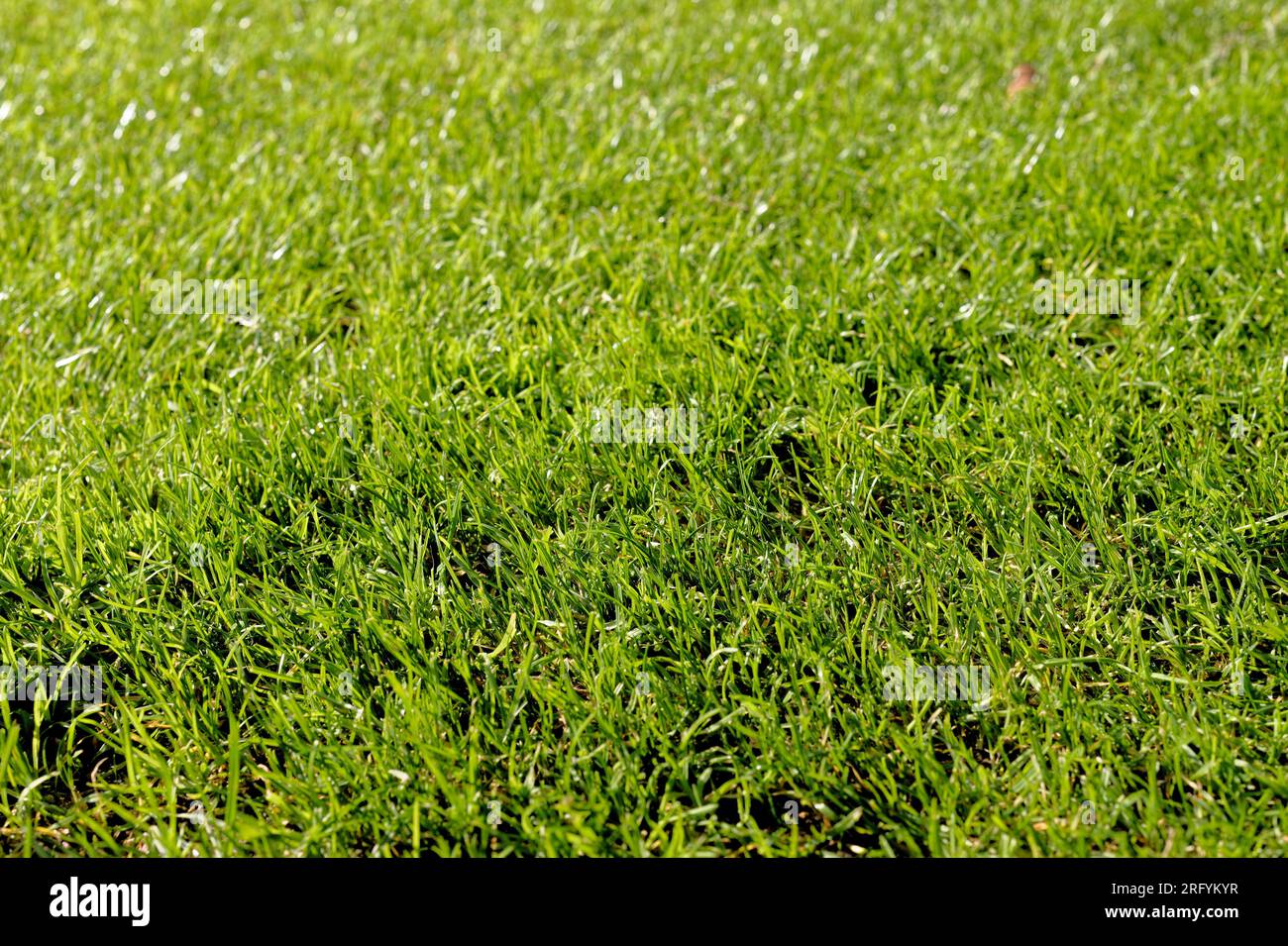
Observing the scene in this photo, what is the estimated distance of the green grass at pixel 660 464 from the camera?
2.19 m

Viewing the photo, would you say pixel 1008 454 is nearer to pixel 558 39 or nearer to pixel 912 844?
pixel 912 844

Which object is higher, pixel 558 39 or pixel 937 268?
pixel 558 39

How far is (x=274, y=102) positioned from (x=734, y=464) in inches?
119

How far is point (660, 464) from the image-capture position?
287cm

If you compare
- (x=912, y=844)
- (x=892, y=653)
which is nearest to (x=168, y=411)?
(x=892, y=653)

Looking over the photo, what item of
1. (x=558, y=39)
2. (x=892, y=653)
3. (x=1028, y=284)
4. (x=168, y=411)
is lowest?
(x=892, y=653)

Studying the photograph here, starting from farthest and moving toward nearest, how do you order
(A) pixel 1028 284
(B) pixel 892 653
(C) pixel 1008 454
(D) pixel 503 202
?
1. (D) pixel 503 202
2. (A) pixel 1028 284
3. (C) pixel 1008 454
4. (B) pixel 892 653

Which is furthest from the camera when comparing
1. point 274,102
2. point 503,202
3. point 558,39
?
point 558,39

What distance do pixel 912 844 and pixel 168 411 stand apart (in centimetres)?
226

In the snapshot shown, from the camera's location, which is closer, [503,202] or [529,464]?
[529,464]

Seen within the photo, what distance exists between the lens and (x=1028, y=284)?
3447 mm

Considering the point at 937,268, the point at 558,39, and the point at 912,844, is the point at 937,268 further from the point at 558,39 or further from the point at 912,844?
the point at 558,39

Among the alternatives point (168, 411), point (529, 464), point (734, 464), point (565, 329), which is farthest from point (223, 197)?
point (734, 464)

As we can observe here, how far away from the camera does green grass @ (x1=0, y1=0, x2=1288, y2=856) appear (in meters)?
2.19
